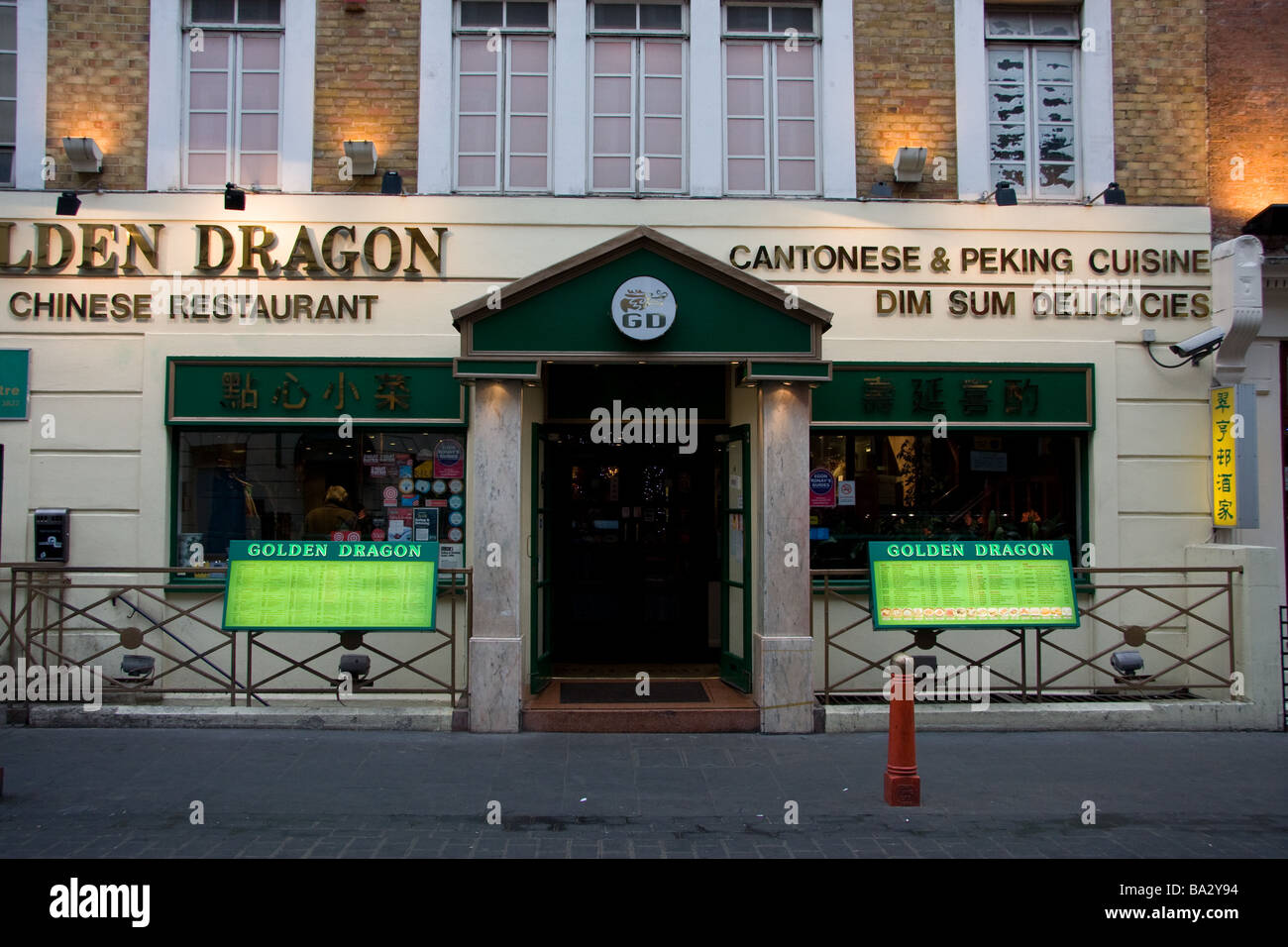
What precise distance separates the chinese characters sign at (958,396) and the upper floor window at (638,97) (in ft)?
9.11

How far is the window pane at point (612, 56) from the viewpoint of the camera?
33.4 ft

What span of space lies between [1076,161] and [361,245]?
297 inches

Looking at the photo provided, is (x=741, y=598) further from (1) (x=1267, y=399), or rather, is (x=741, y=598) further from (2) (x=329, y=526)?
(1) (x=1267, y=399)

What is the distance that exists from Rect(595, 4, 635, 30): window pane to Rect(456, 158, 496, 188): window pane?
75.5 inches

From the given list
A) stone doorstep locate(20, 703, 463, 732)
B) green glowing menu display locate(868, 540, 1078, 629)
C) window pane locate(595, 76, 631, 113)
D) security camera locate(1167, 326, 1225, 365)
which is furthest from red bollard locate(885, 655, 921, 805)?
window pane locate(595, 76, 631, 113)

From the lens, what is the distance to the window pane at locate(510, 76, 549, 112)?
10109 millimetres

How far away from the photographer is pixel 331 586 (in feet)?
28.4

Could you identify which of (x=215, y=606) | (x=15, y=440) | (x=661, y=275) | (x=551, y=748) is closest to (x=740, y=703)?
(x=551, y=748)

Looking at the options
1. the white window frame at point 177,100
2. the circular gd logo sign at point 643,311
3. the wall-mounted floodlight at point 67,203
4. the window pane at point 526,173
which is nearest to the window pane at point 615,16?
the window pane at point 526,173

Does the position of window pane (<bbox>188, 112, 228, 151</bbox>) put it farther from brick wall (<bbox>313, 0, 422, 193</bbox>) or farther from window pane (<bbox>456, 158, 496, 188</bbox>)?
window pane (<bbox>456, 158, 496, 188</bbox>)

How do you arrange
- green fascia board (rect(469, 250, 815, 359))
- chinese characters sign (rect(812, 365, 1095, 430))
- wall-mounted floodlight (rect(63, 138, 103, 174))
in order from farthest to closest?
chinese characters sign (rect(812, 365, 1095, 430)) → wall-mounted floodlight (rect(63, 138, 103, 174)) → green fascia board (rect(469, 250, 815, 359))

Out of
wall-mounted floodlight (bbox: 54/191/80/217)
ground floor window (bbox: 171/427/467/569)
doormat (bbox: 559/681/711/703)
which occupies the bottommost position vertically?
doormat (bbox: 559/681/711/703)

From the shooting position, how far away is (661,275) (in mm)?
8664

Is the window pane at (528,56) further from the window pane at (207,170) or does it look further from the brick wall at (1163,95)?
the brick wall at (1163,95)
